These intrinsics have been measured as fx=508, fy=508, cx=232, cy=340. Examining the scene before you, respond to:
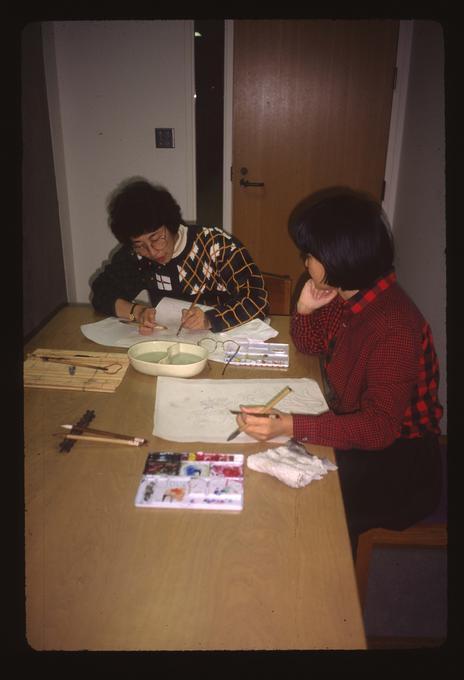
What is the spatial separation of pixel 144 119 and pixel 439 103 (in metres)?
1.68

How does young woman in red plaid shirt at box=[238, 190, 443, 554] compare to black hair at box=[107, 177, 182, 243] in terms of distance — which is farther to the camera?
black hair at box=[107, 177, 182, 243]

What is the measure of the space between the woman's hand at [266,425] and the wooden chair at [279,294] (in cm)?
93

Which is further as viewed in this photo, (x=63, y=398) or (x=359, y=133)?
(x=359, y=133)

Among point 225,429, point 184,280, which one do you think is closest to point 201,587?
point 225,429

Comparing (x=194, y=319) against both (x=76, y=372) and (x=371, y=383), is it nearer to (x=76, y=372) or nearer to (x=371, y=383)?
(x=76, y=372)

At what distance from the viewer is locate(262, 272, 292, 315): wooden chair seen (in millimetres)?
1956

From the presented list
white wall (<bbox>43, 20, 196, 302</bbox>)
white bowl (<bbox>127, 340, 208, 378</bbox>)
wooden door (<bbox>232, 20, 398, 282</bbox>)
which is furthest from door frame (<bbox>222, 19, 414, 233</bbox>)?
white bowl (<bbox>127, 340, 208, 378</bbox>)

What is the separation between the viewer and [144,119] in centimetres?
310

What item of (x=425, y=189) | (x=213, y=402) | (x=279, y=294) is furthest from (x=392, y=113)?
(x=213, y=402)

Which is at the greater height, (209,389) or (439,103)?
(439,103)

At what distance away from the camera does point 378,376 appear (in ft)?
3.73

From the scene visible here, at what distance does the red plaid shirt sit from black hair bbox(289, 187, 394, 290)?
0.22 feet

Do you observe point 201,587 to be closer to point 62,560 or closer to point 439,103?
point 62,560

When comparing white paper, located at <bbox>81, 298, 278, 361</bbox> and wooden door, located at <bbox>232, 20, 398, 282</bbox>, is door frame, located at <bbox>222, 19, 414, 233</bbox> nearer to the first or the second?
wooden door, located at <bbox>232, 20, 398, 282</bbox>
